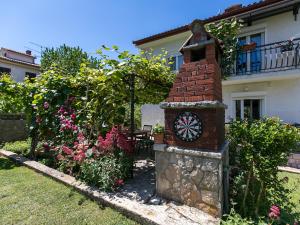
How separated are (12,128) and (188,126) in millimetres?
10966

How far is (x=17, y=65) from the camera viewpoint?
21062 millimetres

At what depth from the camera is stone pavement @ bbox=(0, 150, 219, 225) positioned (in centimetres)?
319

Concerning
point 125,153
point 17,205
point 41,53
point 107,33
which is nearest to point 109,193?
point 125,153

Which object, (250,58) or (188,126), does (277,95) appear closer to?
(250,58)

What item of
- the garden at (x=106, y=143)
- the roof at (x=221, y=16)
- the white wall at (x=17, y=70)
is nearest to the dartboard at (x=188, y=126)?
the garden at (x=106, y=143)

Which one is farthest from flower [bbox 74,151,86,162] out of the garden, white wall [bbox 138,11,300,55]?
white wall [bbox 138,11,300,55]

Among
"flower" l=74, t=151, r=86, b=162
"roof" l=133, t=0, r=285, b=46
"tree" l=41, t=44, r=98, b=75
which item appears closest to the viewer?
"flower" l=74, t=151, r=86, b=162

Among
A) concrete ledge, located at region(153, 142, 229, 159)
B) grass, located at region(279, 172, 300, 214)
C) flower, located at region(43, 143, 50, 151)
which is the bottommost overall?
grass, located at region(279, 172, 300, 214)

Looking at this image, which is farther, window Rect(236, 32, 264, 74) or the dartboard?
window Rect(236, 32, 264, 74)

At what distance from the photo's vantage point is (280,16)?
8.99 metres

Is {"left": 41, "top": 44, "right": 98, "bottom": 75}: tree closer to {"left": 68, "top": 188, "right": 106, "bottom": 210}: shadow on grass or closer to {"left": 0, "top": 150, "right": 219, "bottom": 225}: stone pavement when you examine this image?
{"left": 0, "top": 150, "right": 219, "bottom": 225}: stone pavement

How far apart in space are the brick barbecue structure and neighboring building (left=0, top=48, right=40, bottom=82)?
19383 millimetres

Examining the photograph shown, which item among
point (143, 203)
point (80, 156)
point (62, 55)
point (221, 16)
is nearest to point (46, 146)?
point (80, 156)

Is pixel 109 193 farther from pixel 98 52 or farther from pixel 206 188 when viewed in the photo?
pixel 98 52
